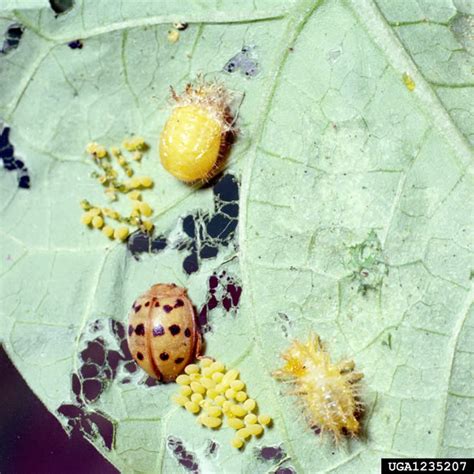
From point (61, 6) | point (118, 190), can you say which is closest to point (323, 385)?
point (118, 190)

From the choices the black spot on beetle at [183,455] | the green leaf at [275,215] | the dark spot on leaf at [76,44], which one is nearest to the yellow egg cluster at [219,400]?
the green leaf at [275,215]

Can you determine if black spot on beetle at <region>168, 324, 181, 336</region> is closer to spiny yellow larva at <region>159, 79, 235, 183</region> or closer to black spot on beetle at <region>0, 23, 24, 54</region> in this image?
spiny yellow larva at <region>159, 79, 235, 183</region>

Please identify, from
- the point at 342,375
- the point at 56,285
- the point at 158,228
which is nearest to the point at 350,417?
the point at 342,375

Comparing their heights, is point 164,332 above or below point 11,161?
below

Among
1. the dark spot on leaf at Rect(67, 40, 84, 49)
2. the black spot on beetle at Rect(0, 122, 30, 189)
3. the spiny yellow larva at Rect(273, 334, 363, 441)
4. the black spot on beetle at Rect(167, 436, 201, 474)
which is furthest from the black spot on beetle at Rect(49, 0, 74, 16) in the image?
the black spot on beetle at Rect(167, 436, 201, 474)

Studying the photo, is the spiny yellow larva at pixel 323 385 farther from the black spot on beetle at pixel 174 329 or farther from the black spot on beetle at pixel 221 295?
the black spot on beetle at pixel 174 329

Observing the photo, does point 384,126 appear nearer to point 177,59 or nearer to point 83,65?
point 177,59

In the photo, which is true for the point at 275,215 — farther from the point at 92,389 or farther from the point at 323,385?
the point at 92,389
